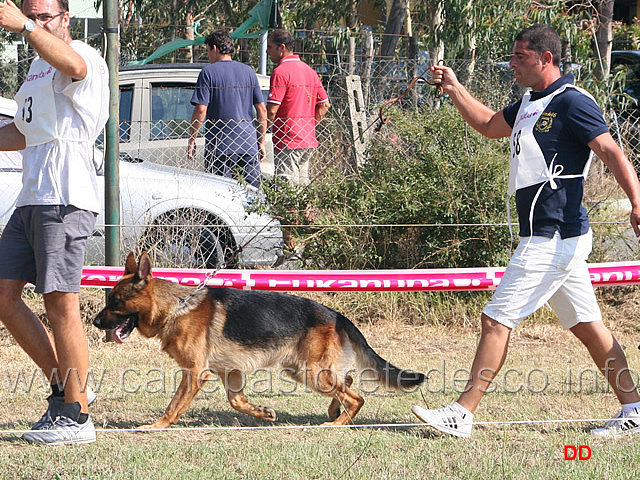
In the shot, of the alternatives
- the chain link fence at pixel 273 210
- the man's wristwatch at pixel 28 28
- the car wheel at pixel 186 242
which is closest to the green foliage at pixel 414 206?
the chain link fence at pixel 273 210

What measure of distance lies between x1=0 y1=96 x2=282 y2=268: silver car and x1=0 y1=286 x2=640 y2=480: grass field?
0.95 m

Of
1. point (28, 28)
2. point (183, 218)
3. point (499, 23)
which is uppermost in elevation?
point (499, 23)

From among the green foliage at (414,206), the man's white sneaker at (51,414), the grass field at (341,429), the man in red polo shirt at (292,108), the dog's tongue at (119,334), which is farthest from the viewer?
the man in red polo shirt at (292,108)

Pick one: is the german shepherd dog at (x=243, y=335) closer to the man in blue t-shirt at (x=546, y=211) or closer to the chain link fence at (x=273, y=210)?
the man in blue t-shirt at (x=546, y=211)

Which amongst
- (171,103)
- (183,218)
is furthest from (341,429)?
(171,103)

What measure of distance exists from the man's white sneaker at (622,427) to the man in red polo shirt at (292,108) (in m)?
4.22

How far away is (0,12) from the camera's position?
11.0ft

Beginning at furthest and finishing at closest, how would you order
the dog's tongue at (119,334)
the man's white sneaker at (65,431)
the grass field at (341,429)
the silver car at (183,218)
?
the silver car at (183,218) → the dog's tongue at (119,334) → the man's white sneaker at (65,431) → the grass field at (341,429)

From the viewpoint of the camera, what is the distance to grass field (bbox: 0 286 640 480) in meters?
3.66

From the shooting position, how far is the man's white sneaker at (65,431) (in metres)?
3.92

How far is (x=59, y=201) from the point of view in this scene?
380cm

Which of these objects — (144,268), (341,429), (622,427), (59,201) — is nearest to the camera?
(59,201)

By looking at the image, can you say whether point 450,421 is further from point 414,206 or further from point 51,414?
point 414,206

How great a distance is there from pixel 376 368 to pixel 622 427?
51.8 inches
